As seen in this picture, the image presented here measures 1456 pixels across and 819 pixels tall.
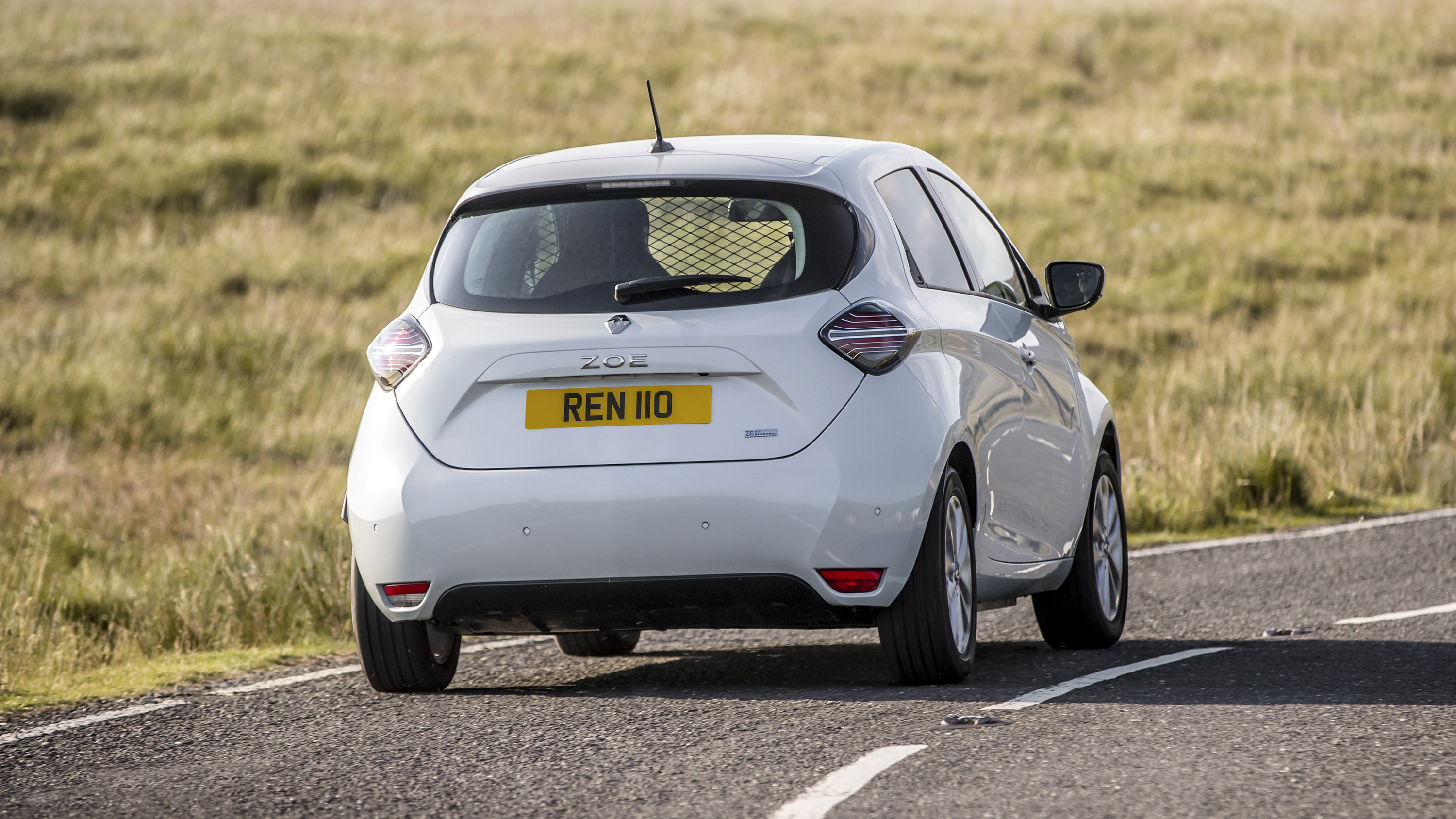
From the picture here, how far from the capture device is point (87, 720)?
625cm

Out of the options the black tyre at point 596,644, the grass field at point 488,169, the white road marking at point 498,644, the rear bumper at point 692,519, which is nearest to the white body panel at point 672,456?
the rear bumper at point 692,519

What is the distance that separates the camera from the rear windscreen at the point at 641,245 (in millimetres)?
5953

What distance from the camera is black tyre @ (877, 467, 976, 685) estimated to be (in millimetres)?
5887

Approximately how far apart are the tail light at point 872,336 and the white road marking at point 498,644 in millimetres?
2901

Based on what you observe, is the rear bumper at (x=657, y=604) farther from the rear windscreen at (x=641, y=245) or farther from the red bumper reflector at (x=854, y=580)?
the rear windscreen at (x=641, y=245)

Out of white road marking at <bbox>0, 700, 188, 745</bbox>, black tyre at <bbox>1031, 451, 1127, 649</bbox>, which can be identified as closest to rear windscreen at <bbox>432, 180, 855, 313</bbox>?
white road marking at <bbox>0, 700, 188, 745</bbox>

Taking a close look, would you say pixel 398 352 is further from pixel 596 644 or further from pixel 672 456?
pixel 596 644

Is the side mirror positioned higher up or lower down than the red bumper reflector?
higher up

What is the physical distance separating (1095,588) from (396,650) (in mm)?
2774

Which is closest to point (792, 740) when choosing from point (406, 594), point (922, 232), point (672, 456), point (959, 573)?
point (672, 456)

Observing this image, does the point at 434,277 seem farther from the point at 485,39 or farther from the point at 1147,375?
the point at 485,39

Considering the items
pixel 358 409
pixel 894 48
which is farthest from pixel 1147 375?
pixel 894 48

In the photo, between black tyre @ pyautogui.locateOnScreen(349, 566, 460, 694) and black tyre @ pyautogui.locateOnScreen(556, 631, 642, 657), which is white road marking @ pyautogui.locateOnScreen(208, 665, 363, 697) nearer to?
black tyre @ pyautogui.locateOnScreen(349, 566, 460, 694)

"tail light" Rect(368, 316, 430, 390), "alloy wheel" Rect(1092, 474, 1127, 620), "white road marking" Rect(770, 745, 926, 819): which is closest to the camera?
"white road marking" Rect(770, 745, 926, 819)
